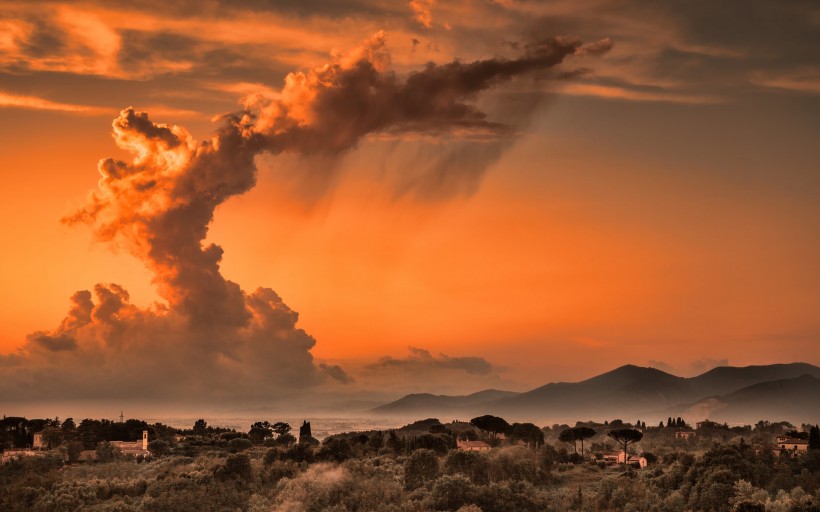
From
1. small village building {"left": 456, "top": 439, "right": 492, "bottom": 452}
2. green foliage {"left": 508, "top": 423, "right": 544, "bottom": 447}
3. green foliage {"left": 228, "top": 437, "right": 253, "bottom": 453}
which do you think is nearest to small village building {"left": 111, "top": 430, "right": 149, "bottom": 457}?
green foliage {"left": 228, "top": 437, "right": 253, "bottom": 453}

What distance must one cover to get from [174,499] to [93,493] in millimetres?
5883

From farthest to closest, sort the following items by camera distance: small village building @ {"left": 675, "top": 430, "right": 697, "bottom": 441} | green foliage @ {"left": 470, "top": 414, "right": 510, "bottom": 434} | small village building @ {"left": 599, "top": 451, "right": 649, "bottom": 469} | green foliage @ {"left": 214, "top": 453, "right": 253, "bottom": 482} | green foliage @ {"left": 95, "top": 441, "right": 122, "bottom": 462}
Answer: small village building @ {"left": 675, "top": 430, "right": 697, "bottom": 441} → green foliage @ {"left": 470, "top": 414, "right": 510, "bottom": 434} → small village building @ {"left": 599, "top": 451, "right": 649, "bottom": 469} → green foliage @ {"left": 95, "top": 441, "right": 122, "bottom": 462} → green foliage @ {"left": 214, "top": 453, "right": 253, "bottom": 482}

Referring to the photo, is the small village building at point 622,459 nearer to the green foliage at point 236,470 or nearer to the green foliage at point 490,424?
the green foliage at point 490,424

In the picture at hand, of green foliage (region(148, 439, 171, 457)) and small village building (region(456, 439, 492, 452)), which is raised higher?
green foliage (region(148, 439, 171, 457))

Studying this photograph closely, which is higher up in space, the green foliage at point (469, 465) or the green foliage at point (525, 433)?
the green foliage at point (525, 433)

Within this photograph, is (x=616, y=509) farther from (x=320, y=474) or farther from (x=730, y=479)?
(x=320, y=474)

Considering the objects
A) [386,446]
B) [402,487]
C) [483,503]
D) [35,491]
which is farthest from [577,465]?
[35,491]

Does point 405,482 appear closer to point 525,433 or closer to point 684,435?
point 525,433

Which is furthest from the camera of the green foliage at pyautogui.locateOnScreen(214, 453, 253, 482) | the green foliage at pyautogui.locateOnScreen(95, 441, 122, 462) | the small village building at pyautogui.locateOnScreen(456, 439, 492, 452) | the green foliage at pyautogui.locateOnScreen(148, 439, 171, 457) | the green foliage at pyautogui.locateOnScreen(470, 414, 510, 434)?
the green foliage at pyautogui.locateOnScreen(470, 414, 510, 434)

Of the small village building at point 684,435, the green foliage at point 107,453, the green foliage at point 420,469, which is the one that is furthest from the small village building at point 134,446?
the small village building at point 684,435

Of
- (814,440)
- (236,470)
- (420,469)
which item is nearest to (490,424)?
(814,440)

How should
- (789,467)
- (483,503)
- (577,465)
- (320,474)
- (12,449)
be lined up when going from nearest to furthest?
(483,503), (320,474), (789,467), (577,465), (12,449)

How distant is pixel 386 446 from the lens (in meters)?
118

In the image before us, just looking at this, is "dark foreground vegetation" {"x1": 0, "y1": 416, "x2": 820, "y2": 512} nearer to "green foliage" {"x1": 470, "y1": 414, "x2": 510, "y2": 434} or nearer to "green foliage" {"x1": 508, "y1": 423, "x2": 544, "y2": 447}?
"green foliage" {"x1": 508, "y1": 423, "x2": 544, "y2": 447}
